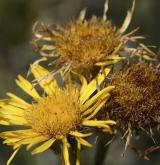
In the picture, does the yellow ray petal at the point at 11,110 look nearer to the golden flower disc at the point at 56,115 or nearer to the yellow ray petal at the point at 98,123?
the golden flower disc at the point at 56,115

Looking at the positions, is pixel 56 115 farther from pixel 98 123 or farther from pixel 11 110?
pixel 11 110

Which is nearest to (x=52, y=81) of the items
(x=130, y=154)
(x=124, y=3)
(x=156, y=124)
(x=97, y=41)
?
(x=97, y=41)

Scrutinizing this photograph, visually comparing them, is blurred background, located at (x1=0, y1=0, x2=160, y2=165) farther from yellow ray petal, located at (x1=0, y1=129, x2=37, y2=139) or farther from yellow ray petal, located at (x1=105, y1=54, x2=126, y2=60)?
→ yellow ray petal, located at (x1=0, y1=129, x2=37, y2=139)

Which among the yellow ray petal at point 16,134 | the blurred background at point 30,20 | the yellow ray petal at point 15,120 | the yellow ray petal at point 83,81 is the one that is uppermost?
the blurred background at point 30,20

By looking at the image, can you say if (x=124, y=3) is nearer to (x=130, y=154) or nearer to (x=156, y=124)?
(x=130, y=154)

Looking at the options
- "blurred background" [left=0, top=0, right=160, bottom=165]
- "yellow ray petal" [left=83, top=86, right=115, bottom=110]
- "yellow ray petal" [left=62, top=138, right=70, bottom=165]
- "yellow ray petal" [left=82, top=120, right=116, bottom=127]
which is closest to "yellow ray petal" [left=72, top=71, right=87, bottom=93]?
"yellow ray petal" [left=83, top=86, right=115, bottom=110]

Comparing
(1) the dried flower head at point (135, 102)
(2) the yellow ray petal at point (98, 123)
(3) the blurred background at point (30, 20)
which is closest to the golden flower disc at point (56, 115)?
(2) the yellow ray petal at point (98, 123)
